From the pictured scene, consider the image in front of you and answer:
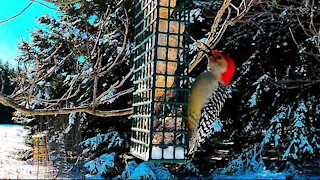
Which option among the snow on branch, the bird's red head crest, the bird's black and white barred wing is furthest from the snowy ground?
the bird's red head crest

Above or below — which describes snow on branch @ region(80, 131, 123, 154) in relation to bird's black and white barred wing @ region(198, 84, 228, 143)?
below

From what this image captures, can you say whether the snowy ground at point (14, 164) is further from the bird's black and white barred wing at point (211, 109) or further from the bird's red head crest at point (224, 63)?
the bird's red head crest at point (224, 63)

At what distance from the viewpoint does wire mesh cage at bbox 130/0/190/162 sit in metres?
1.87

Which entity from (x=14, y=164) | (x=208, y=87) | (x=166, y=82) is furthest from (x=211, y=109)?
(x=14, y=164)

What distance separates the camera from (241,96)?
7316 millimetres

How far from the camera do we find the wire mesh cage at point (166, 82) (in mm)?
1869

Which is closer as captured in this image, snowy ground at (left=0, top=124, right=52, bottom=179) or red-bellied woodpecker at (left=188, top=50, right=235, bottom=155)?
red-bellied woodpecker at (left=188, top=50, right=235, bottom=155)

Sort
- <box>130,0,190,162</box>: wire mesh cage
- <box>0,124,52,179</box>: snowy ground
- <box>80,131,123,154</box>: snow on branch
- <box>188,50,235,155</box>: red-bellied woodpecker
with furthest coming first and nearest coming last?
<box>80,131,123,154</box>: snow on branch, <box>0,124,52,179</box>: snowy ground, <box>188,50,235,155</box>: red-bellied woodpecker, <box>130,0,190,162</box>: wire mesh cage

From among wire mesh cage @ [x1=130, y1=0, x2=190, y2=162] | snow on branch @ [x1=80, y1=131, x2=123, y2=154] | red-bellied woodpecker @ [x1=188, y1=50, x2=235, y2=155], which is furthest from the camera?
snow on branch @ [x1=80, y1=131, x2=123, y2=154]

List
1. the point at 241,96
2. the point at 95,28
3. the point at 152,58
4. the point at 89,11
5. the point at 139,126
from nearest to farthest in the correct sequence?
the point at 152,58 < the point at 139,126 < the point at 95,28 < the point at 89,11 < the point at 241,96

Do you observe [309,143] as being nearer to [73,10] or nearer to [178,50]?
[73,10]

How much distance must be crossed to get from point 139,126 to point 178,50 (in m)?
0.51

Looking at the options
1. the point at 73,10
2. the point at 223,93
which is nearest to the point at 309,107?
the point at 73,10

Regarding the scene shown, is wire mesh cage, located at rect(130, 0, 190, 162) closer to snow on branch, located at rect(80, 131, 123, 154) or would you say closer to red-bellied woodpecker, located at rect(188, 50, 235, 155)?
red-bellied woodpecker, located at rect(188, 50, 235, 155)
